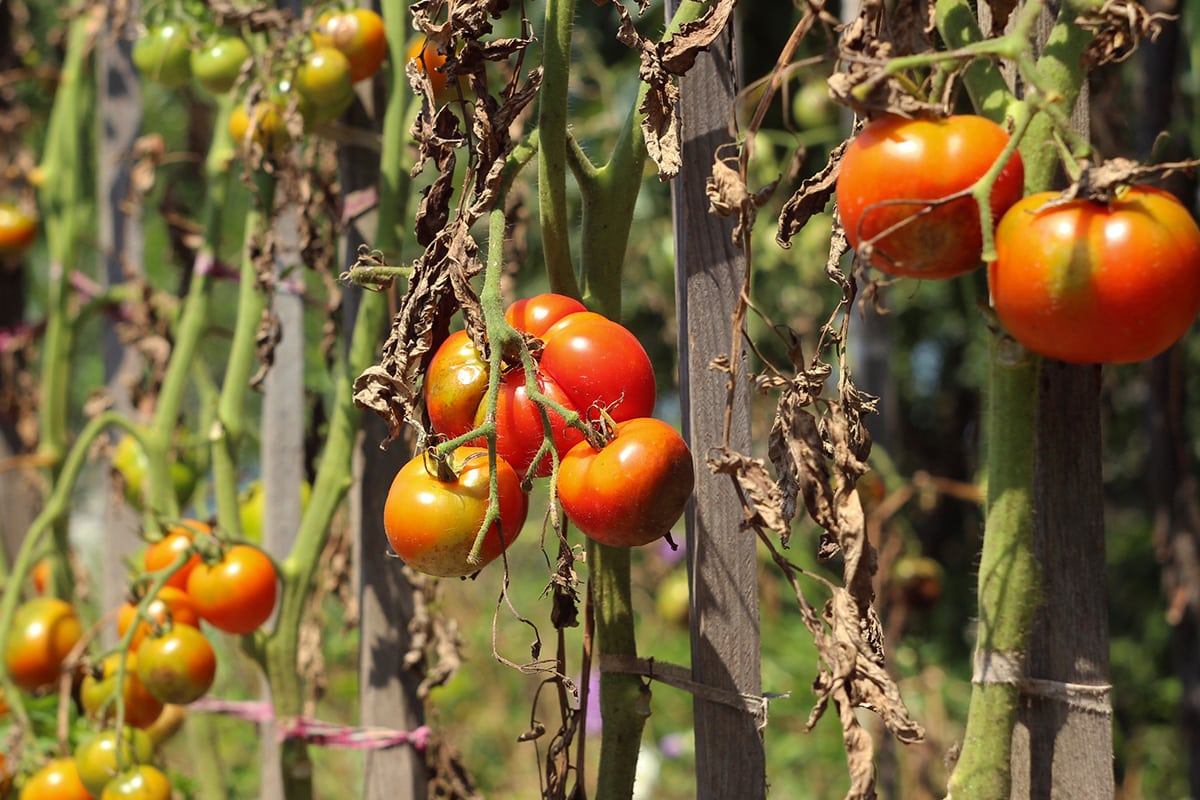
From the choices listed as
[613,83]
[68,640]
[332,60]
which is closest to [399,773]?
[68,640]

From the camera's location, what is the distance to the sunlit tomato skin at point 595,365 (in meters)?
0.88

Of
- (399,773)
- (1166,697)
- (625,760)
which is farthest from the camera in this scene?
(1166,697)

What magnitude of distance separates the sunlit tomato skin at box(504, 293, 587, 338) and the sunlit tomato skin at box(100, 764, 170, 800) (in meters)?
0.96

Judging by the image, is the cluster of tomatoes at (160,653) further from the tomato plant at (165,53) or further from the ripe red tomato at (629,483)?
the ripe red tomato at (629,483)

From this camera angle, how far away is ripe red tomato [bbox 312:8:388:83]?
1547mm

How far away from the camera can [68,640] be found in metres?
1.91

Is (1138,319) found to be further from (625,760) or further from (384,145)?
(384,145)

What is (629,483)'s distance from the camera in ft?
2.68

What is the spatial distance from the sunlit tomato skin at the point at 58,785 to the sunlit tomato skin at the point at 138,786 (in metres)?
0.09

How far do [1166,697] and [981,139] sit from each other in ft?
11.8

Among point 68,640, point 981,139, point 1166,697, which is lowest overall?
point 1166,697

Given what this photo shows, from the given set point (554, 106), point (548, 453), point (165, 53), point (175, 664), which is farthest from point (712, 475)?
point (165, 53)

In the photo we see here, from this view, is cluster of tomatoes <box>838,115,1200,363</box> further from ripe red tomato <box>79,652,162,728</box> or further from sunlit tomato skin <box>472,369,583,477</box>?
ripe red tomato <box>79,652,162,728</box>

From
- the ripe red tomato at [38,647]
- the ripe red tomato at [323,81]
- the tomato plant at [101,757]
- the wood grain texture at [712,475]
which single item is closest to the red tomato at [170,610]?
the tomato plant at [101,757]
